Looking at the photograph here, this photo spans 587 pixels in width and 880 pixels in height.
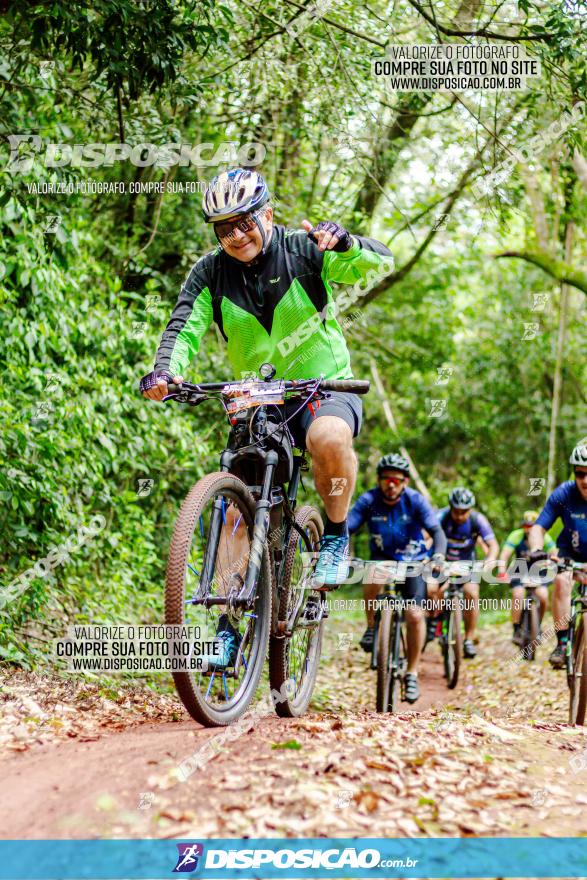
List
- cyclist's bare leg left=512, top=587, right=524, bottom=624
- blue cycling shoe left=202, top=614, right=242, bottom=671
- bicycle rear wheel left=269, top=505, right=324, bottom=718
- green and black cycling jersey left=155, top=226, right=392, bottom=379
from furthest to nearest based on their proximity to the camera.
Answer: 1. cyclist's bare leg left=512, top=587, right=524, bottom=624
2. bicycle rear wheel left=269, top=505, right=324, bottom=718
3. green and black cycling jersey left=155, top=226, right=392, bottom=379
4. blue cycling shoe left=202, top=614, right=242, bottom=671

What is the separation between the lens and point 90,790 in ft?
11.8

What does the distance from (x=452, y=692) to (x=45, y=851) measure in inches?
381

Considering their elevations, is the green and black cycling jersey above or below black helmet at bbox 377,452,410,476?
above

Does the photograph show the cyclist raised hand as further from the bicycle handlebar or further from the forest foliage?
the forest foliage

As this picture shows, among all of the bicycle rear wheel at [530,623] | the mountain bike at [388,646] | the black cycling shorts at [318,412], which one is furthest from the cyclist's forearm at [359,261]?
the bicycle rear wheel at [530,623]

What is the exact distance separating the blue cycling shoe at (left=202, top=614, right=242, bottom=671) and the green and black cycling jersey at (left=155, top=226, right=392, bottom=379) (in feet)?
4.61

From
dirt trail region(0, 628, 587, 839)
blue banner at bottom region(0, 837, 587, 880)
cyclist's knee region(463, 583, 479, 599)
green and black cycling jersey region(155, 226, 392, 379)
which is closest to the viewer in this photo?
blue banner at bottom region(0, 837, 587, 880)

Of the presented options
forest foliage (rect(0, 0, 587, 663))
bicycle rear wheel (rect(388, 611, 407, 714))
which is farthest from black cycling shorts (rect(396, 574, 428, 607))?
forest foliage (rect(0, 0, 587, 663))

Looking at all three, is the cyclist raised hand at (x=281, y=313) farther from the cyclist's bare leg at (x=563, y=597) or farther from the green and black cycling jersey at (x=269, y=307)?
the cyclist's bare leg at (x=563, y=597)

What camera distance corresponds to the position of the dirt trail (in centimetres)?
338

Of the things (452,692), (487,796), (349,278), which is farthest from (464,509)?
(487,796)

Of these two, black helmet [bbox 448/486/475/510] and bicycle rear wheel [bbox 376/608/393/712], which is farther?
black helmet [bbox 448/486/475/510]

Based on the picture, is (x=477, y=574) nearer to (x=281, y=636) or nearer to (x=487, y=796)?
(x=281, y=636)

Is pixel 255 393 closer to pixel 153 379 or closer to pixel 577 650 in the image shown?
pixel 153 379
